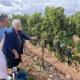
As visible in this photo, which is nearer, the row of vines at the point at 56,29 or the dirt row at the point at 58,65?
the dirt row at the point at 58,65

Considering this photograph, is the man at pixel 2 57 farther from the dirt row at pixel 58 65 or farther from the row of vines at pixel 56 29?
the row of vines at pixel 56 29

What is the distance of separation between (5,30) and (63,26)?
2509 millimetres

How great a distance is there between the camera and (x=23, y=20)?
7727 mm

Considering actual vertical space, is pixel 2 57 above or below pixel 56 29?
below

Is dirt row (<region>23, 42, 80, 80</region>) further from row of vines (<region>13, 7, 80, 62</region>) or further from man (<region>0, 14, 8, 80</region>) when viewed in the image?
man (<region>0, 14, 8, 80</region>)

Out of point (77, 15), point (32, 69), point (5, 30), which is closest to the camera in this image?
point (5, 30)

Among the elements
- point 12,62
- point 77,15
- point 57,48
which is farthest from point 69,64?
point 12,62

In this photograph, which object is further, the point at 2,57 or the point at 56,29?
the point at 56,29

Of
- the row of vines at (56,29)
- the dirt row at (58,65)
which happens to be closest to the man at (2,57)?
the dirt row at (58,65)

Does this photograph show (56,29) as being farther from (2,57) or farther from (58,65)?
(2,57)

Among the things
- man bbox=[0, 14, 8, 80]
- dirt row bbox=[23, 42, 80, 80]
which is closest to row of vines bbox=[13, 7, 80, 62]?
dirt row bbox=[23, 42, 80, 80]

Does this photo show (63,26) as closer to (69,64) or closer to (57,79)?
(69,64)

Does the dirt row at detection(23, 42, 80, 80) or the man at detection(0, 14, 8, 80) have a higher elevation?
the man at detection(0, 14, 8, 80)

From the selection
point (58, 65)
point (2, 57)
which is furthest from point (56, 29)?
point (2, 57)
